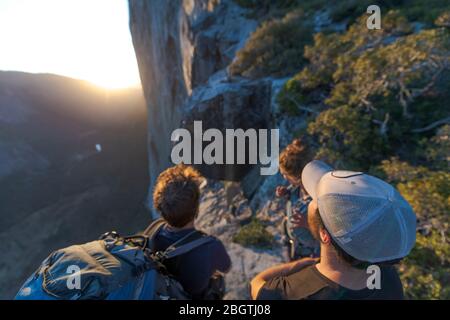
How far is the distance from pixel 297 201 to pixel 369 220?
1.30m

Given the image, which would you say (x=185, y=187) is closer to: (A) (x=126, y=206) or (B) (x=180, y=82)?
(B) (x=180, y=82)

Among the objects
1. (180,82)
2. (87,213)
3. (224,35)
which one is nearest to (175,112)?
(180,82)

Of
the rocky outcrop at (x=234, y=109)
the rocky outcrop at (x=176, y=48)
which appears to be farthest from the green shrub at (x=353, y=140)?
the rocky outcrop at (x=176, y=48)

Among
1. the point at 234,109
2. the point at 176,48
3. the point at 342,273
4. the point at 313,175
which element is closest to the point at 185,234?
the point at 313,175

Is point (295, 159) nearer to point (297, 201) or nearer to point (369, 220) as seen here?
point (297, 201)

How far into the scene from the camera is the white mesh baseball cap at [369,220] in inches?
54.4

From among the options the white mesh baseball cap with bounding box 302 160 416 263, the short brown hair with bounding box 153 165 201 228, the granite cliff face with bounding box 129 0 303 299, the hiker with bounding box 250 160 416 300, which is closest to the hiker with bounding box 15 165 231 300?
the short brown hair with bounding box 153 165 201 228

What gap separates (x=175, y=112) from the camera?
19.8m

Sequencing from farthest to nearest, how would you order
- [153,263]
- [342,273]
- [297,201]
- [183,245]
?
[297,201]
[183,245]
[153,263]
[342,273]

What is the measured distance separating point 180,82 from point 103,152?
21.0m

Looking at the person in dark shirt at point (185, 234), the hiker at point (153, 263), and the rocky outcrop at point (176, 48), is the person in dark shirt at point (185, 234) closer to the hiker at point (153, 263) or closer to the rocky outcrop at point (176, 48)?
the hiker at point (153, 263)

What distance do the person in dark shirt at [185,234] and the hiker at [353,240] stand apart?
536 millimetres

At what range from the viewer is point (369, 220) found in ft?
4.55
